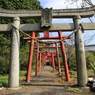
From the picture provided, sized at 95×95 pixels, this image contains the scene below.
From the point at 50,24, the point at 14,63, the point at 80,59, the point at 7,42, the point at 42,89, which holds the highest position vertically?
the point at 7,42

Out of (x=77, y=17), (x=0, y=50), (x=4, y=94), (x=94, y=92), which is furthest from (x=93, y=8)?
(x=0, y=50)

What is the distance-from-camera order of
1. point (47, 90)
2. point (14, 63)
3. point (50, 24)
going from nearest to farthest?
1. point (47, 90)
2. point (14, 63)
3. point (50, 24)

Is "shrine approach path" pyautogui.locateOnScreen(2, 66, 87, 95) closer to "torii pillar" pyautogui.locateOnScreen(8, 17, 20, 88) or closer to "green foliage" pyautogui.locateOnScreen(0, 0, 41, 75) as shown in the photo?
"torii pillar" pyautogui.locateOnScreen(8, 17, 20, 88)

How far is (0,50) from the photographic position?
14.3 meters

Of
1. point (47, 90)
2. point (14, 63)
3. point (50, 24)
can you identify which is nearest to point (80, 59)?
point (47, 90)

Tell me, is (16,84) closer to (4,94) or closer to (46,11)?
(4,94)

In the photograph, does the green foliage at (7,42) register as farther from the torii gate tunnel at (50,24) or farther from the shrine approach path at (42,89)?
the torii gate tunnel at (50,24)

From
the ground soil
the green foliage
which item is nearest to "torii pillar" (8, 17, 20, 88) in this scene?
the ground soil

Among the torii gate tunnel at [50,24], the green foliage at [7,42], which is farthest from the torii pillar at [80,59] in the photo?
the green foliage at [7,42]

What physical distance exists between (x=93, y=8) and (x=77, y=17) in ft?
3.25

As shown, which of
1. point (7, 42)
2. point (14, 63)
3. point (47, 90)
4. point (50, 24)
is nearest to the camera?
point (47, 90)

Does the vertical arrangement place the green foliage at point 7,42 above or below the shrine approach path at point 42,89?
above

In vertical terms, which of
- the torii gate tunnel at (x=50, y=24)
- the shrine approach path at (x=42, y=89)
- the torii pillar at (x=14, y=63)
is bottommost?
the shrine approach path at (x=42, y=89)

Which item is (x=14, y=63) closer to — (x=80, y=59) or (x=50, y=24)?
(x=50, y=24)
